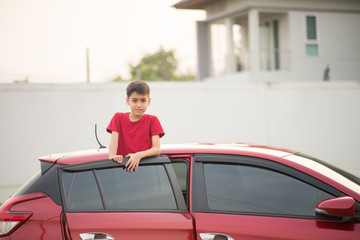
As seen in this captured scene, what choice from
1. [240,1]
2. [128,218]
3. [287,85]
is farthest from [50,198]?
[240,1]

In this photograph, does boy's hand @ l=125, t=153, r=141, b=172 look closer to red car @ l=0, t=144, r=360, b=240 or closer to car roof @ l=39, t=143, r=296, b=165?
red car @ l=0, t=144, r=360, b=240

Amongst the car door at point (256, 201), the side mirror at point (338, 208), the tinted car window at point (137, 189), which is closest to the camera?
the side mirror at point (338, 208)

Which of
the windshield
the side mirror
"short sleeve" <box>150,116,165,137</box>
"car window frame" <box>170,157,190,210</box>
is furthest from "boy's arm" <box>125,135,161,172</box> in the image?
the side mirror

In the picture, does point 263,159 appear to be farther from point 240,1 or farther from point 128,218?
point 240,1

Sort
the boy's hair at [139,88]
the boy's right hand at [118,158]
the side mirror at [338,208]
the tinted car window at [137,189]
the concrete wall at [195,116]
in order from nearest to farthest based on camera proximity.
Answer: the side mirror at [338,208], the tinted car window at [137,189], the boy's right hand at [118,158], the boy's hair at [139,88], the concrete wall at [195,116]

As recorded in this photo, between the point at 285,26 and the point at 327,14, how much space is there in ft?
5.80

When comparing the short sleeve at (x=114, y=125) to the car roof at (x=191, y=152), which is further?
the short sleeve at (x=114, y=125)

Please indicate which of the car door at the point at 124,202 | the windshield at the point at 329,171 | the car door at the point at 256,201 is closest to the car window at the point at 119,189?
the car door at the point at 124,202

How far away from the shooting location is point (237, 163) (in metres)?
3.71

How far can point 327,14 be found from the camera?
64.2 feet

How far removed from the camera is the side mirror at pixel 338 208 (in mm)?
3275

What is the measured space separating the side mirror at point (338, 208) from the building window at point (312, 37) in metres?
16.9

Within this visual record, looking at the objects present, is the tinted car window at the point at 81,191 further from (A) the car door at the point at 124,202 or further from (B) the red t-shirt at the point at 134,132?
(B) the red t-shirt at the point at 134,132

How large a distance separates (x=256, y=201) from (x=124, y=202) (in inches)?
38.4
